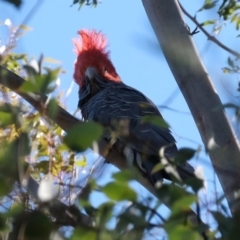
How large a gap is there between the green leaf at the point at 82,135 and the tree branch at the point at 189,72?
3.48ft

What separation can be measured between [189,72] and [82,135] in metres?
1.48

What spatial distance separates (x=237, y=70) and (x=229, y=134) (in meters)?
0.63

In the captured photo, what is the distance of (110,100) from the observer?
3473 mm

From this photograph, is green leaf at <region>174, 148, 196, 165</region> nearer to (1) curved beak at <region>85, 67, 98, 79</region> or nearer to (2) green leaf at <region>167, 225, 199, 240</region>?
(2) green leaf at <region>167, 225, 199, 240</region>

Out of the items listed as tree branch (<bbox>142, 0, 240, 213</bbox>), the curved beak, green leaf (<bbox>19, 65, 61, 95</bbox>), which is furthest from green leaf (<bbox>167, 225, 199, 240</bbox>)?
the curved beak

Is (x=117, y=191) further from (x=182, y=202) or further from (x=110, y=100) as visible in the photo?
(x=110, y=100)

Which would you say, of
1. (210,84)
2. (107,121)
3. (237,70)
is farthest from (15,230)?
(107,121)

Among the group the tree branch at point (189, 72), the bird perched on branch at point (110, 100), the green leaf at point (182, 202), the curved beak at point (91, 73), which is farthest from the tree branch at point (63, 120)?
the curved beak at point (91, 73)

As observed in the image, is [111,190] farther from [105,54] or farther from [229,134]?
[105,54]

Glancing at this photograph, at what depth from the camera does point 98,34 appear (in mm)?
4188

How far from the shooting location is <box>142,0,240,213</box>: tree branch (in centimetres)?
214

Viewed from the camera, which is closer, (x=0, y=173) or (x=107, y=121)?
(x=0, y=173)

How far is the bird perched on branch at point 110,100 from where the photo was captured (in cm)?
264

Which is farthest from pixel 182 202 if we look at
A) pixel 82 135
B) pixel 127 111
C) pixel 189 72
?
pixel 127 111
